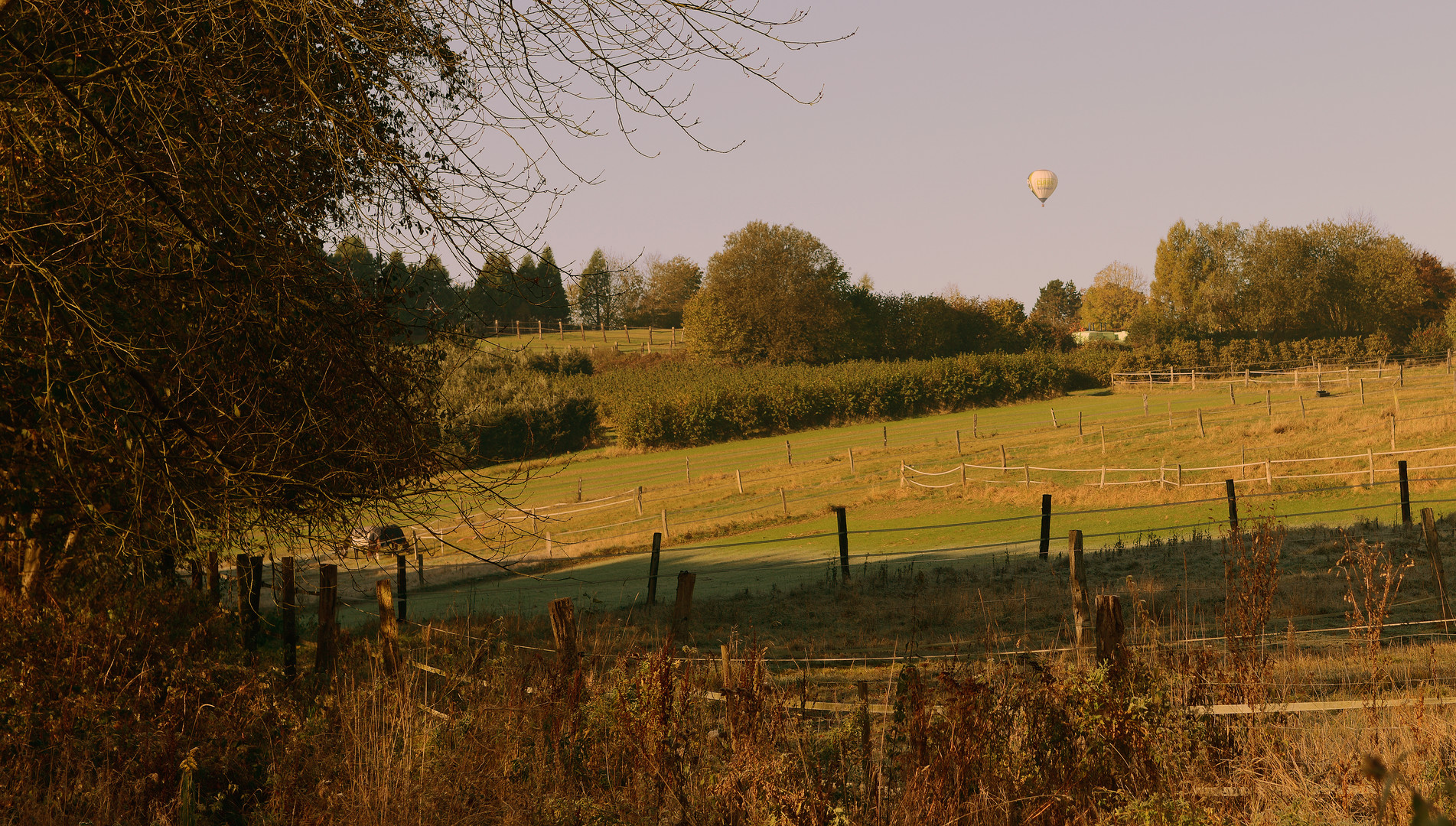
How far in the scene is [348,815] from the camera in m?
4.45

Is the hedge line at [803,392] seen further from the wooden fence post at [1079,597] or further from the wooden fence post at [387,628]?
the wooden fence post at [387,628]

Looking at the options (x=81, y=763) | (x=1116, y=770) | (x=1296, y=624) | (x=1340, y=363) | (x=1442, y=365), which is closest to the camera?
(x=1116, y=770)

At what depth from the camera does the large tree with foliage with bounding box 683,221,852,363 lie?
75.4 metres

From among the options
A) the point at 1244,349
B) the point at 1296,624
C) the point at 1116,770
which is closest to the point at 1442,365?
the point at 1244,349

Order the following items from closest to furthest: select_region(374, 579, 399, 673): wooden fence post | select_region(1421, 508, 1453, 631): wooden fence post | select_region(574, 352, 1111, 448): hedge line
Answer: select_region(374, 579, 399, 673): wooden fence post, select_region(1421, 508, 1453, 631): wooden fence post, select_region(574, 352, 1111, 448): hedge line

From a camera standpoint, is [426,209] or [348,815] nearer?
[348,815]

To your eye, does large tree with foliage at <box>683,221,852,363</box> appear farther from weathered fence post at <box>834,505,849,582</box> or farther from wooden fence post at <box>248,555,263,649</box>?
wooden fence post at <box>248,555,263,649</box>

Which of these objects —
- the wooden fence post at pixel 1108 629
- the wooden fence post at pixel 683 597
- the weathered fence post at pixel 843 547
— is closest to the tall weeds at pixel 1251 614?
the wooden fence post at pixel 1108 629

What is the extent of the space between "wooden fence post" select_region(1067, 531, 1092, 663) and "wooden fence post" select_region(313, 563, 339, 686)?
533 cm

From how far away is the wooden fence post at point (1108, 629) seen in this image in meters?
4.92

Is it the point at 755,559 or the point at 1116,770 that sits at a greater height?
the point at 1116,770

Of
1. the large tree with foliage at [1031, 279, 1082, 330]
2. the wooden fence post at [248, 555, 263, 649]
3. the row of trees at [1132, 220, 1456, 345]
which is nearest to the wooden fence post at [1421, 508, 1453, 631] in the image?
the wooden fence post at [248, 555, 263, 649]

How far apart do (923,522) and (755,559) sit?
648cm

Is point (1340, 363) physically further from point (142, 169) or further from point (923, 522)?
point (142, 169)
